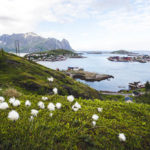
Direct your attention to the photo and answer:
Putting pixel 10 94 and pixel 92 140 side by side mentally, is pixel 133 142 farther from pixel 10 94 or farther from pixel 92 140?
pixel 10 94

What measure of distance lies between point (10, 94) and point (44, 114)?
2.94m

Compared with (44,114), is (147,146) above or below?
below

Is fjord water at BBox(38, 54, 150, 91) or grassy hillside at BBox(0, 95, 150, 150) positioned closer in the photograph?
grassy hillside at BBox(0, 95, 150, 150)

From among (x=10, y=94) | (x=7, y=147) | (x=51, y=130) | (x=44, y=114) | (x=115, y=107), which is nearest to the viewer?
(x=7, y=147)

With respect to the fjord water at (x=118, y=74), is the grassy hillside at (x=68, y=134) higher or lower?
higher

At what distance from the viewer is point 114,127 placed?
3.44m

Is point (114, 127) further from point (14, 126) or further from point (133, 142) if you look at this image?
point (14, 126)

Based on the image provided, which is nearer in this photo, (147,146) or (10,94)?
(147,146)

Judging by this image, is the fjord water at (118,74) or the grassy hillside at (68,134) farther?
the fjord water at (118,74)

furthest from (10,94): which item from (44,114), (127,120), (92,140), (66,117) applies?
(127,120)

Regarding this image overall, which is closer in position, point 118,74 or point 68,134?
point 68,134

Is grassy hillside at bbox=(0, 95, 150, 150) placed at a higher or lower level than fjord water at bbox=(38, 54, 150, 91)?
higher

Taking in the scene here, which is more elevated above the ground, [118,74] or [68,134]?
[68,134]

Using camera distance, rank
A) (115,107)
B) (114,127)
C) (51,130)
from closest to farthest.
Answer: (51,130) → (114,127) → (115,107)
